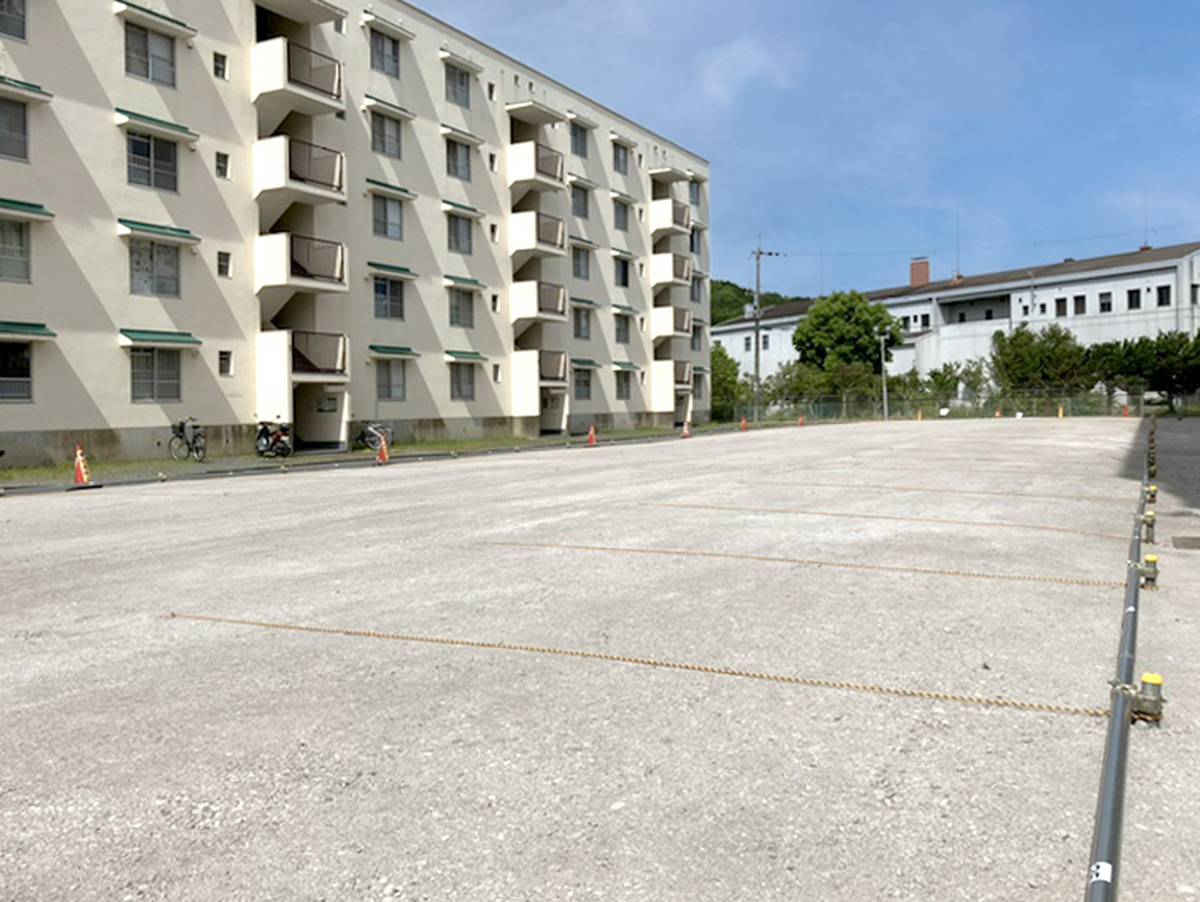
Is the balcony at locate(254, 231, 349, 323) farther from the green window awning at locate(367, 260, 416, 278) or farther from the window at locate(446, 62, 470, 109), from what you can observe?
the window at locate(446, 62, 470, 109)

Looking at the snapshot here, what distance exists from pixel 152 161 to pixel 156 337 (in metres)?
5.24

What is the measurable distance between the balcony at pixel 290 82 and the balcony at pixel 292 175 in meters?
0.98

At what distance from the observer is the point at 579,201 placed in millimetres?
49844

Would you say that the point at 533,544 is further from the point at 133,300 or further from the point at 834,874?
the point at 133,300

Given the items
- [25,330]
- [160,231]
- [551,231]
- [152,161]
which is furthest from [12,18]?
[551,231]

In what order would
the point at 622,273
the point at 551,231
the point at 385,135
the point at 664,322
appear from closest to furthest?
the point at 385,135 < the point at 551,231 < the point at 622,273 < the point at 664,322

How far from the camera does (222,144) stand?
30.3m

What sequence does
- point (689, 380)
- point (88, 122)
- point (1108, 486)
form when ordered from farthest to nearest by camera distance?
point (689, 380) → point (88, 122) → point (1108, 486)

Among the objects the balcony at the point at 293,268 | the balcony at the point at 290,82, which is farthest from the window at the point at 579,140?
the balcony at the point at 293,268

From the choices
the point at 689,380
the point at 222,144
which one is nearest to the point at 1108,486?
the point at 222,144

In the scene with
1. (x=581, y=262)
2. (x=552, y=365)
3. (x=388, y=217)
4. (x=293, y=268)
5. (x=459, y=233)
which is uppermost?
(x=581, y=262)

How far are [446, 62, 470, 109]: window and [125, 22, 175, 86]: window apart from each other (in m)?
13.5

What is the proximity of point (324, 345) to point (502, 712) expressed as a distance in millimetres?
29903

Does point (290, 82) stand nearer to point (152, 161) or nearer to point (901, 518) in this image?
point (152, 161)
